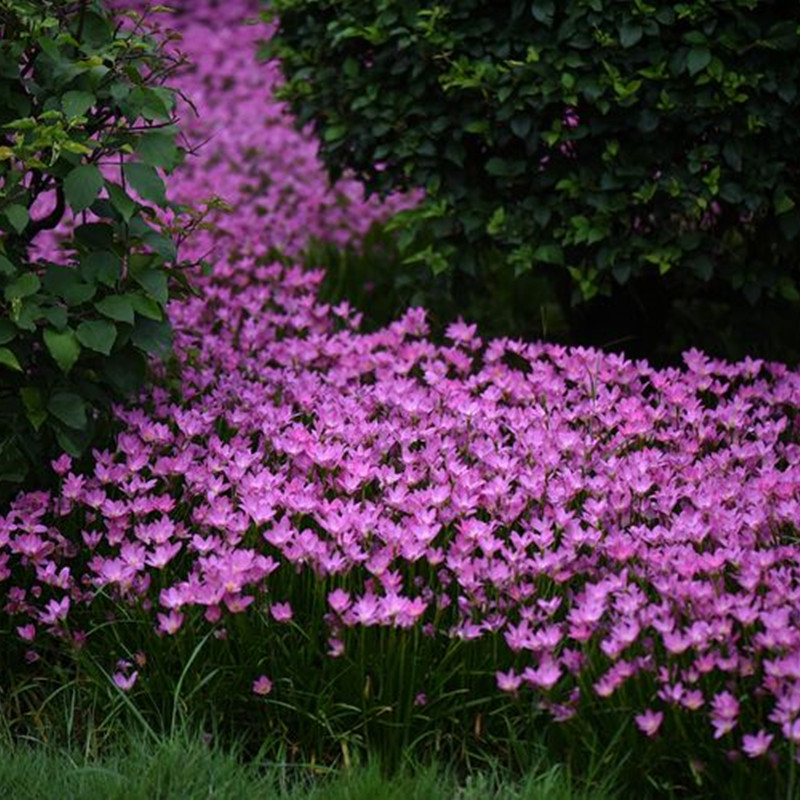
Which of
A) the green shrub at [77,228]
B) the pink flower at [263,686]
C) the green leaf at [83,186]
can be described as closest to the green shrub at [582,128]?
the green shrub at [77,228]

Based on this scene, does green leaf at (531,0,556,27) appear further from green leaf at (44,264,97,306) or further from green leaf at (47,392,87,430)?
green leaf at (47,392,87,430)

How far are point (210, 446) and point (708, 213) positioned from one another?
1997 mm

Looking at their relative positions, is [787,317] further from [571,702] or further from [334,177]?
[571,702]

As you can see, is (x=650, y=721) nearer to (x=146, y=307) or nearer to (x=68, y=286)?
(x=146, y=307)

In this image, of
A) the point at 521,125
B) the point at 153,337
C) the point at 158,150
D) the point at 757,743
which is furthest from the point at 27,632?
the point at 521,125

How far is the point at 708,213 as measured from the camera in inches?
172

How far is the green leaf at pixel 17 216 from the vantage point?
2986 millimetres

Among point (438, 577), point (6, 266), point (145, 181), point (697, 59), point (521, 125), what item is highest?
point (697, 59)

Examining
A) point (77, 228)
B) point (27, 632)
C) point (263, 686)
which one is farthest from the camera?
point (77, 228)

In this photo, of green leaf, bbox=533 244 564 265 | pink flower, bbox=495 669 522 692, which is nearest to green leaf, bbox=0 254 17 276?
pink flower, bbox=495 669 522 692

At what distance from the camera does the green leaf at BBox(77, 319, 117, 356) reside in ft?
10.0

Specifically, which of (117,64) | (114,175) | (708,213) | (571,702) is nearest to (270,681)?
(571,702)

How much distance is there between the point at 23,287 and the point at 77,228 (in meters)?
0.32

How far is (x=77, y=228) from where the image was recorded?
10.9 ft
